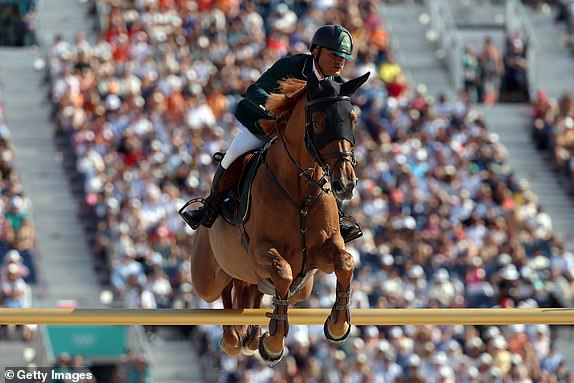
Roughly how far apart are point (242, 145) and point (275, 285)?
167 cm

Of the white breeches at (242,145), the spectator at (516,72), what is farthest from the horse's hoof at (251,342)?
the spectator at (516,72)

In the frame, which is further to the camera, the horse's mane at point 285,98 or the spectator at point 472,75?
the spectator at point 472,75

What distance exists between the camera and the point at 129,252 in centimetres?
2297

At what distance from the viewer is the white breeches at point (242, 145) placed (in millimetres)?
12938

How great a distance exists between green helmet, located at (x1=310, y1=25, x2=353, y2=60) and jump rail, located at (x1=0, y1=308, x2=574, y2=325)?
1.99 metres

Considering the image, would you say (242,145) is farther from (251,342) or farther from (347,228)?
(251,342)

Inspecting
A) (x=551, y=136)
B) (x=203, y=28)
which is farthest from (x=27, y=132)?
(x=551, y=136)

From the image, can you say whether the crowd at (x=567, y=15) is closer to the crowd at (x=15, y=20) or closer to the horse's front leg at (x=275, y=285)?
the crowd at (x=15, y=20)

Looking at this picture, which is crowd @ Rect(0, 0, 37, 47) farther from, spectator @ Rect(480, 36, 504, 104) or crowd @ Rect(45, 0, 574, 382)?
spectator @ Rect(480, 36, 504, 104)

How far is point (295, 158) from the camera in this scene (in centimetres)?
1185

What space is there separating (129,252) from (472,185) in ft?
21.5

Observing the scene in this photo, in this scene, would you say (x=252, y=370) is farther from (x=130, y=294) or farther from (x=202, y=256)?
(x=202, y=256)

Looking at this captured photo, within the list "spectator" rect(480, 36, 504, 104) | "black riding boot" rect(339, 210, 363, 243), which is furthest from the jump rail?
"spectator" rect(480, 36, 504, 104)

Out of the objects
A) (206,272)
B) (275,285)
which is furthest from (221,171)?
(275,285)
